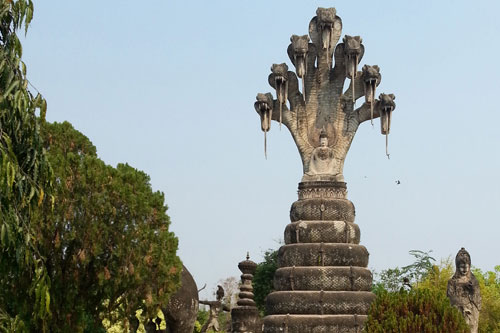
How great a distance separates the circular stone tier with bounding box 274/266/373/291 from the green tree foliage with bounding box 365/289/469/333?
9342 millimetres

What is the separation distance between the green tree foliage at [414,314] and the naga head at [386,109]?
1192 centimetres

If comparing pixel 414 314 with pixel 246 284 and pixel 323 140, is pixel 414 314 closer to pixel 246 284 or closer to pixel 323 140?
pixel 323 140

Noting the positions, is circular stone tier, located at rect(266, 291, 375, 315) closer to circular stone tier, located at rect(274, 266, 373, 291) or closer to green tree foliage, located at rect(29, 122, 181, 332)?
circular stone tier, located at rect(274, 266, 373, 291)

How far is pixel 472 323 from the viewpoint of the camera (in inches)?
1048

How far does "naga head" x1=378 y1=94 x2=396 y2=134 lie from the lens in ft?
109

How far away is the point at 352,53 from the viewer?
33.2 m

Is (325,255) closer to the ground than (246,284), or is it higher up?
higher up

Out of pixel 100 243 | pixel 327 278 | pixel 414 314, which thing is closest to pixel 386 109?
pixel 327 278

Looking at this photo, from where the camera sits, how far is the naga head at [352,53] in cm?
3316

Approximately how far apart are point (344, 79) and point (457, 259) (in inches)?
364

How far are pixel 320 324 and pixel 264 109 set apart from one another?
7859mm

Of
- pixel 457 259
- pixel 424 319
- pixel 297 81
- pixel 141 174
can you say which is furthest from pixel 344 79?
pixel 424 319

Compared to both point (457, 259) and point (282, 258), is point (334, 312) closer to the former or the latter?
point (282, 258)

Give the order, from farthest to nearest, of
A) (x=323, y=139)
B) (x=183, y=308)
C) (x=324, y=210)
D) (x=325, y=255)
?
1. (x=323, y=139)
2. (x=324, y=210)
3. (x=325, y=255)
4. (x=183, y=308)
